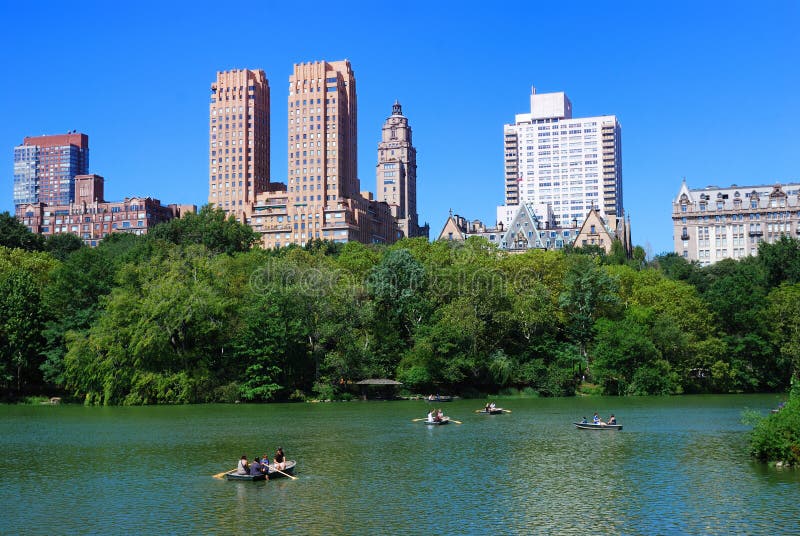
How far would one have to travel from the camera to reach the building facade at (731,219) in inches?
7328

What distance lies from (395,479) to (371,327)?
176 ft

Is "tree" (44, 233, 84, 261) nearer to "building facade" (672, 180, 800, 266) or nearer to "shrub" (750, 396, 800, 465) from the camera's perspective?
"shrub" (750, 396, 800, 465)

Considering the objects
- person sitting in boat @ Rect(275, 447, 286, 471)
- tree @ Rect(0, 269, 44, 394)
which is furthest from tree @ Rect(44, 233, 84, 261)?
person sitting in boat @ Rect(275, 447, 286, 471)

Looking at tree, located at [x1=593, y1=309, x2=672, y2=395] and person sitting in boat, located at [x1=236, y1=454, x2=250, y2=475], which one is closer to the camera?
person sitting in boat, located at [x1=236, y1=454, x2=250, y2=475]

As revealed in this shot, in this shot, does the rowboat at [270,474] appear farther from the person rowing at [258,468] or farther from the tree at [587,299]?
the tree at [587,299]

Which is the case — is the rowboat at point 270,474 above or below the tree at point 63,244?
below

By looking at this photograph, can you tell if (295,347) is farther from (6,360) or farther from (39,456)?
(39,456)

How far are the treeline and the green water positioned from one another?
56.8ft

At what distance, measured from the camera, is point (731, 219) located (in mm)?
189375

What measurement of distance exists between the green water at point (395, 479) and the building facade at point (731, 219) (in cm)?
13912

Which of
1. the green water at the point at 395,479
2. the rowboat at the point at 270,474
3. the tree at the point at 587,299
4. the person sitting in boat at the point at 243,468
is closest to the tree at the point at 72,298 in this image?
the green water at the point at 395,479

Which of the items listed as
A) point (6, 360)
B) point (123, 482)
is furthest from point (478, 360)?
point (123, 482)

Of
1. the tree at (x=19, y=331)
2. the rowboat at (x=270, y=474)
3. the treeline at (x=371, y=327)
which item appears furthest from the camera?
the tree at (x=19, y=331)

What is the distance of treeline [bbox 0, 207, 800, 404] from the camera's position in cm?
7769
